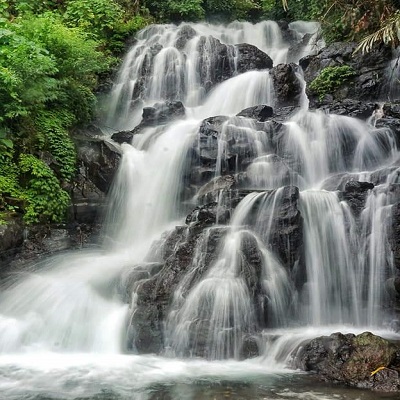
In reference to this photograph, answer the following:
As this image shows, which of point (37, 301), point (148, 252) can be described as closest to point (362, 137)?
point (148, 252)

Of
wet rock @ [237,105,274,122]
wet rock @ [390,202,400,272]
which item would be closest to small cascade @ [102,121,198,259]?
wet rock @ [237,105,274,122]

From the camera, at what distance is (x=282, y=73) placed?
1443 cm

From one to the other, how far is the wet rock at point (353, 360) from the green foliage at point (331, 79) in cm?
923

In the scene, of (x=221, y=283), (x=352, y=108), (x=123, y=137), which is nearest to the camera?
(x=221, y=283)

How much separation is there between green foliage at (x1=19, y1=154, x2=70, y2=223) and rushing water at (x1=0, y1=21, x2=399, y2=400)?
3.13 ft

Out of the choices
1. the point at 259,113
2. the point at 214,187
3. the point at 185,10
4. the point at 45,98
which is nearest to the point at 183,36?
the point at 185,10

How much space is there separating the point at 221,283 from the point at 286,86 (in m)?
8.87

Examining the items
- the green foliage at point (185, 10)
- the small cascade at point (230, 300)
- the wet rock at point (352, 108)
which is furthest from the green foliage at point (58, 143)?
the green foliage at point (185, 10)

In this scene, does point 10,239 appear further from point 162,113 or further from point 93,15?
point 93,15

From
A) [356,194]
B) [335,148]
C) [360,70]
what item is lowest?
[356,194]

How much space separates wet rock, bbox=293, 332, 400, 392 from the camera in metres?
5.42

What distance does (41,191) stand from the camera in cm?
952

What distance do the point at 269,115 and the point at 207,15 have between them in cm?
1159

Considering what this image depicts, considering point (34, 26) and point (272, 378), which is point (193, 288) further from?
point (34, 26)
